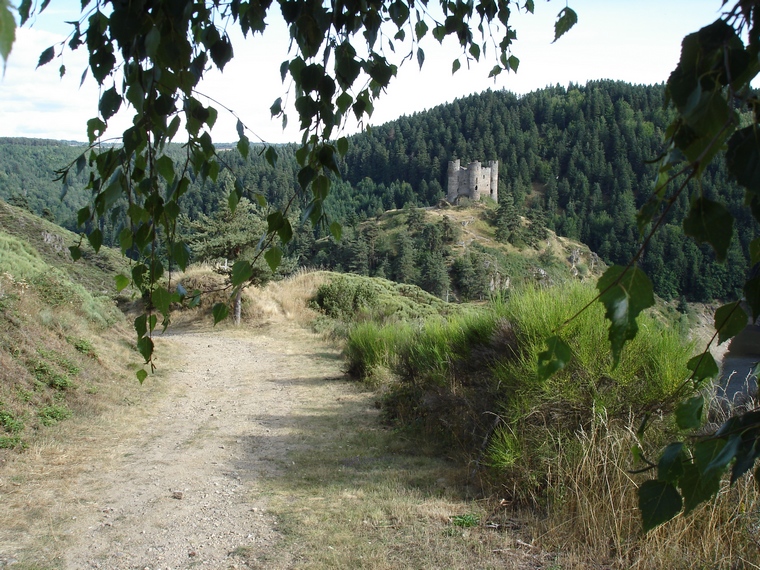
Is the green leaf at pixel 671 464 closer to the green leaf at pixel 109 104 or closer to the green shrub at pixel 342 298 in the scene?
the green leaf at pixel 109 104

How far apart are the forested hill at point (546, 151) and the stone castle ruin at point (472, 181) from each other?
7.21 feet

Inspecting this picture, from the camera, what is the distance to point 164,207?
1.42 m

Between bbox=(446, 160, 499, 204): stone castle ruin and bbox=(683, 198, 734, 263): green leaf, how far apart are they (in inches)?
3130

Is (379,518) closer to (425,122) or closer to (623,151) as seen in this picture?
(623,151)

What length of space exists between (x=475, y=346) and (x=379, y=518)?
86.3 inches

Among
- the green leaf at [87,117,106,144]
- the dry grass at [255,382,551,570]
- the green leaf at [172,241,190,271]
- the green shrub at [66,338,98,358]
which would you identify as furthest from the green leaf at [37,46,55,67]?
the green shrub at [66,338,98,358]

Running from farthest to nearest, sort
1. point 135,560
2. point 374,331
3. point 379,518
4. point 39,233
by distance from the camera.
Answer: point 39,233 < point 374,331 < point 379,518 < point 135,560

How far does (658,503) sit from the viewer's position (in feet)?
2.63

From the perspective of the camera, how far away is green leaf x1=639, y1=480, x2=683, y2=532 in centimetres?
78

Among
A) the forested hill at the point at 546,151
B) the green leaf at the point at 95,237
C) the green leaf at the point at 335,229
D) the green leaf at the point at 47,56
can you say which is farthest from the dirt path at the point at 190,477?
the forested hill at the point at 546,151

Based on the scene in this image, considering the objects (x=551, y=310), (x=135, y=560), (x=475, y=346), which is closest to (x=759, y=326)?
(x=551, y=310)

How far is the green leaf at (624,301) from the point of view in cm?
65

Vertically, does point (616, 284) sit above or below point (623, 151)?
below

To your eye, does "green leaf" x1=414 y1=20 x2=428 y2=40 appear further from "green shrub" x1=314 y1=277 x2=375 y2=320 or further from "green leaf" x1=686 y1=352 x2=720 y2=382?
"green shrub" x1=314 y1=277 x2=375 y2=320
